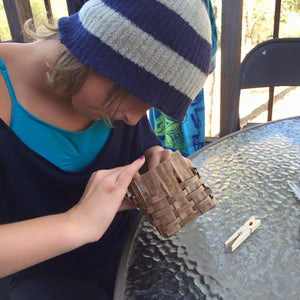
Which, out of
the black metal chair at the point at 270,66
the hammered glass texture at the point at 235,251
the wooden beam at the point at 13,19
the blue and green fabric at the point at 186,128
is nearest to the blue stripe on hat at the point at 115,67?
the hammered glass texture at the point at 235,251

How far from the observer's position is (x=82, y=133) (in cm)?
81

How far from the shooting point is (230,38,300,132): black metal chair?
4.93 feet

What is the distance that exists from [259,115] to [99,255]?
2.78 meters

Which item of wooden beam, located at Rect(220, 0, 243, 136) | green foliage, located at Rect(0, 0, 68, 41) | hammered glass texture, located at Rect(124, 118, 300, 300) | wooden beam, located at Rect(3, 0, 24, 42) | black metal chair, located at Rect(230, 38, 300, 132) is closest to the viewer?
hammered glass texture, located at Rect(124, 118, 300, 300)

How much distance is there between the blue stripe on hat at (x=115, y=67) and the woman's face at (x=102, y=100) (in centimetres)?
3

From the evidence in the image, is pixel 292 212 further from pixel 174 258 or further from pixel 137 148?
pixel 137 148

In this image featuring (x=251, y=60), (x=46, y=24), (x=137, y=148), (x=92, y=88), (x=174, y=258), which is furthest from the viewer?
(x=251, y=60)

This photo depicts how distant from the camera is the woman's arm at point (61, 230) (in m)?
0.53

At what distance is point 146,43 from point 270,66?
1.12 m

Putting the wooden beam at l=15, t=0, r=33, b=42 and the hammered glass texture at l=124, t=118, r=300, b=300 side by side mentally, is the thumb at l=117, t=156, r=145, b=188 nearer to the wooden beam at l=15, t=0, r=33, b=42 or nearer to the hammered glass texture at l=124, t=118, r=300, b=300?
the hammered glass texture at l=124, t=118, r=300, b=300

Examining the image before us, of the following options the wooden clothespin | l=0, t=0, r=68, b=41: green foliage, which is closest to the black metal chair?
the wooden clothespin

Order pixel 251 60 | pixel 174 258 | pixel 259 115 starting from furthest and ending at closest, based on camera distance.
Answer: pixel 259 115
pixel 251 60
pixel 174 258

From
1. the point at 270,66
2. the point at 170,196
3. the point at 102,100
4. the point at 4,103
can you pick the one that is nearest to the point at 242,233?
the point at 170,196

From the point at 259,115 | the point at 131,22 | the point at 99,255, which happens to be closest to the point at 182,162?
the point at 131,22
